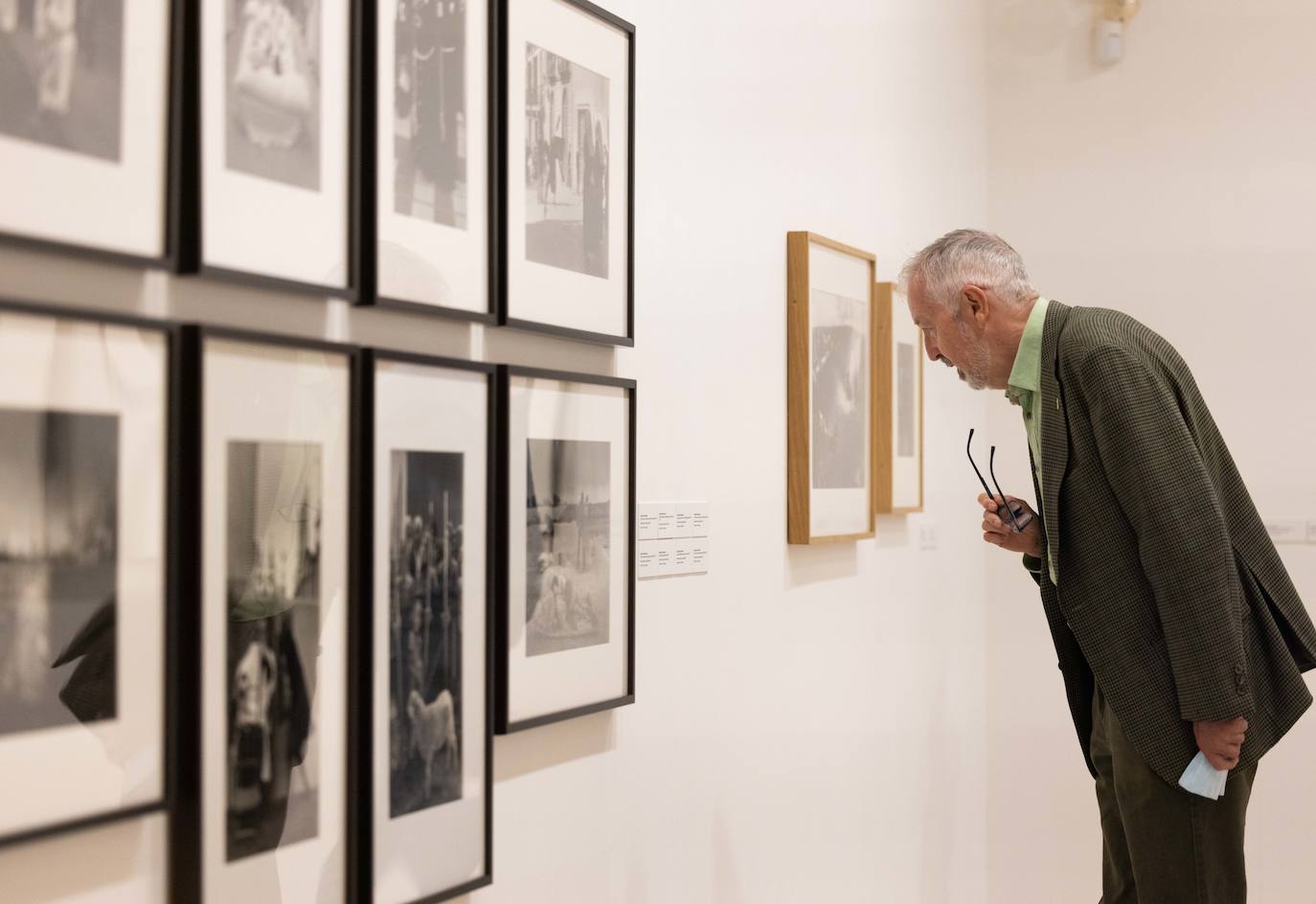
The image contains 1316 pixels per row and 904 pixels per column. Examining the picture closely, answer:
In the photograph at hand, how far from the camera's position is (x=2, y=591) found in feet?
3.92

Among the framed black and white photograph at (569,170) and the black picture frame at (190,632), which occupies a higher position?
the framed black and white photograph at (569,170)

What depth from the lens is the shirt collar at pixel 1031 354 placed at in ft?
8.03

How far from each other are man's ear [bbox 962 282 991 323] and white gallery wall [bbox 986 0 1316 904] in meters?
1.85

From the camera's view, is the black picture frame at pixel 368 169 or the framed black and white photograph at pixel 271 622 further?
the black picture frame at pixel 368 169

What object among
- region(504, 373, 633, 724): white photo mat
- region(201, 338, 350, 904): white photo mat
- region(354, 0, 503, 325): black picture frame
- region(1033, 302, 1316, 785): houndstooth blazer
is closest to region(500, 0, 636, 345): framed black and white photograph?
region(504, 373, 633, 724): white photo mat

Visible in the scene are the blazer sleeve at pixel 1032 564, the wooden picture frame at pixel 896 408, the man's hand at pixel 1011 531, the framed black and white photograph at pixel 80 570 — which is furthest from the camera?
the wooden picture frame at pixel 896 408

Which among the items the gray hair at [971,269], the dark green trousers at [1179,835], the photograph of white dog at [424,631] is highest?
the gray hair at [971,269]

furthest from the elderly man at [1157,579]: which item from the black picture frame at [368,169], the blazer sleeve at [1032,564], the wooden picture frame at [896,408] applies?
the black picture frame at [368,169]

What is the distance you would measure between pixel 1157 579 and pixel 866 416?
3.81 feet

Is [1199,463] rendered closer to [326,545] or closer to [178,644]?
[326,545]

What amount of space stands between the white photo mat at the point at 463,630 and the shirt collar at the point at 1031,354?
3.65 ft

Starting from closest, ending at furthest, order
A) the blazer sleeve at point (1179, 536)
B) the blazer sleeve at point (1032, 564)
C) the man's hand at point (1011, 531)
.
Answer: the blazer sleeve at point (1179, 536) < the man's hand at point (1011, 531) < the blazer sleeve at point (1032, 564)

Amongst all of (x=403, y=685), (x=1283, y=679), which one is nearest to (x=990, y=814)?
(x=1283, y=679)

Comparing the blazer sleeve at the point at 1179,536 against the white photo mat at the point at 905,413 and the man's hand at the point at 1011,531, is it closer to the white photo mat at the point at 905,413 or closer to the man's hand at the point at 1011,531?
the man's hand at the point at 1011,531
